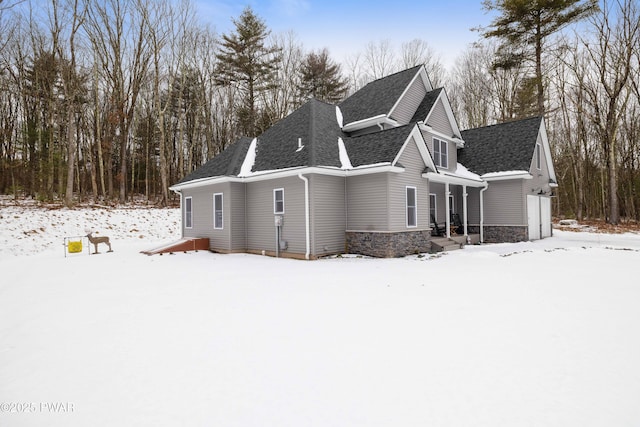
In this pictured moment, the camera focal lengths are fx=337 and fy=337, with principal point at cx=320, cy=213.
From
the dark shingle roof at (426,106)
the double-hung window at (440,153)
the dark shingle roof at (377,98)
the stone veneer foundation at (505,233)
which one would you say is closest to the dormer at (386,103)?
the dark shingle roof at (377,98)

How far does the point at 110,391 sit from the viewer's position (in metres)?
3.12

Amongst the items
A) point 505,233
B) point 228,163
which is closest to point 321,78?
point 228,163

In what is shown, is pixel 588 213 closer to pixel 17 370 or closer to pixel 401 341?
pixel 401 341

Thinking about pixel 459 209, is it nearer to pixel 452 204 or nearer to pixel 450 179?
pixel 452 204

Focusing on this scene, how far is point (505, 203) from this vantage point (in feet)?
56.1

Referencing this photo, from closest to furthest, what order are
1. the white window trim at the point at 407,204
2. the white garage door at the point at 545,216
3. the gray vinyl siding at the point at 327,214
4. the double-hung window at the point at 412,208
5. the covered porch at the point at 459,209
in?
the gray vinyl siding at the point at 327,214 < the white window trim at the point at 407,204 < the double-hung window at the point at 412,208 < the covered porch at the point at 459,209 < the white garage door at the point at 545,216

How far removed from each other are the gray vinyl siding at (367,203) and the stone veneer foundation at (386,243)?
256mm

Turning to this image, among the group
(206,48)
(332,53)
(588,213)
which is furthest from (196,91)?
A: (588,213)

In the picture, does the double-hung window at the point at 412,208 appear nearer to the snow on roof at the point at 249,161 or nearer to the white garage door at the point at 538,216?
the snow on roof at the point at 249,161

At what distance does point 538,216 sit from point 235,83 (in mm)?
24404

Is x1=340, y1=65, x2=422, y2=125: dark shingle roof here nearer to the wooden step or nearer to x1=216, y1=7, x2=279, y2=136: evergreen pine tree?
the wooden step

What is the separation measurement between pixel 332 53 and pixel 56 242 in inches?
945

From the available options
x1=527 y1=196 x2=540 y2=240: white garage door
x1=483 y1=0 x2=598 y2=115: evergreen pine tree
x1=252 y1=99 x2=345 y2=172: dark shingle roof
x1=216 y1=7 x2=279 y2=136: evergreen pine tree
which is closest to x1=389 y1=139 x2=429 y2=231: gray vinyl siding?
x1=252 y1=99 x2=345 y2=172: dark shingle roof

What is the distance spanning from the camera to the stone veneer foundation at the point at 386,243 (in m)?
12.0
